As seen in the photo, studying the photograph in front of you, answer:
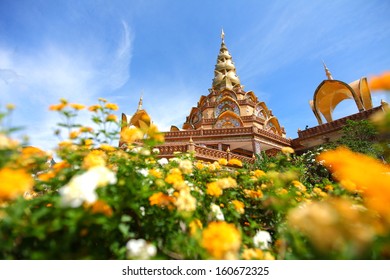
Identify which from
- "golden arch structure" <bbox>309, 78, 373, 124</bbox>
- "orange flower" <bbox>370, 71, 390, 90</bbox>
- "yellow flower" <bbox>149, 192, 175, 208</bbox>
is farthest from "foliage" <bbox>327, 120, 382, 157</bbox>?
"yellow flower" <bbox>149, 192, 175, 208</bbox>

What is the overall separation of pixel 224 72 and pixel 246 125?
11948 mm

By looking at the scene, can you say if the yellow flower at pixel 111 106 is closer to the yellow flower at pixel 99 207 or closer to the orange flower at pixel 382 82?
the yellow flower at pixel 99 207

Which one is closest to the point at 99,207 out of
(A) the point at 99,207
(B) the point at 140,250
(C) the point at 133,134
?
(A) the point at 99,207

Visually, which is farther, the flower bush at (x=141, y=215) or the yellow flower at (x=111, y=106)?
the yellow flower at (x=111, y=106)

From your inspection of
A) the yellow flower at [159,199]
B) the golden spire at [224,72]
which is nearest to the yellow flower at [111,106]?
the yellow flower at [159,199]

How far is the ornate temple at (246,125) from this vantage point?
1280 cm

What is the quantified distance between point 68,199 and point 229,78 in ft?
87.9

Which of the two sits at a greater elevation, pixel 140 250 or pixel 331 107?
pixel 331 107

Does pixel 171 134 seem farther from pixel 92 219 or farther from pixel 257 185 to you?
pixel 92 219

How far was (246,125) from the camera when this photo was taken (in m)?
18.8

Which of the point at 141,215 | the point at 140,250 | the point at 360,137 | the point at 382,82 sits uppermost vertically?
the point at 360,137

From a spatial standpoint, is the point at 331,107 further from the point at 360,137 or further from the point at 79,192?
the point at 79,192

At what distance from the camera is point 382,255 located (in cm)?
146
